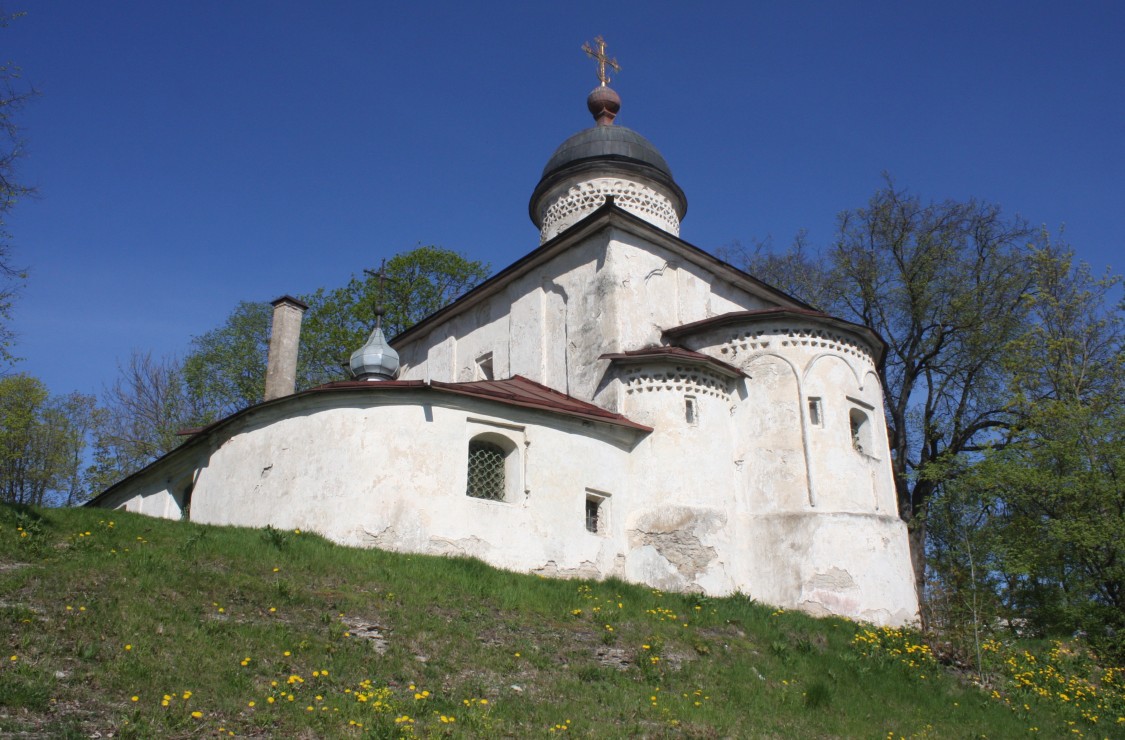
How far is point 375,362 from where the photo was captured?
18.7 m

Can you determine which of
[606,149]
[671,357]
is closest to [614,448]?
[671,357]

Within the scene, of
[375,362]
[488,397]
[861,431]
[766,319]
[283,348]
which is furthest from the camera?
[283,348]

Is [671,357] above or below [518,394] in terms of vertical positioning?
above

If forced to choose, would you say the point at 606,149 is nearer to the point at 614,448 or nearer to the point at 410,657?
the point at 614,448

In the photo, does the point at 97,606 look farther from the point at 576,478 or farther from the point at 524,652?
the point at 576,478

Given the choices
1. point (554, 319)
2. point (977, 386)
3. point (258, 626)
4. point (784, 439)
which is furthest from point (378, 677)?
point (977, 386)

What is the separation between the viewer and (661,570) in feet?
53.0

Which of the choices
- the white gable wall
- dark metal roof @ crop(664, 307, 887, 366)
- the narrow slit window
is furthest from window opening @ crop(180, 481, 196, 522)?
dark metal roof @ crop(664, 307, 887, 366)

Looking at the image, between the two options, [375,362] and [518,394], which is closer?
[518,394]

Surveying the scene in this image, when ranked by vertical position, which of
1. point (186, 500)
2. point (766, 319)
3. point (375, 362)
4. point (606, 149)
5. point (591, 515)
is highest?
point (606, 149)

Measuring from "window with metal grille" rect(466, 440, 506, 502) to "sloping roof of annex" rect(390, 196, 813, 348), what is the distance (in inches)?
217

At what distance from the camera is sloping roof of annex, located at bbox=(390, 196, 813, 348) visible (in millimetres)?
18844

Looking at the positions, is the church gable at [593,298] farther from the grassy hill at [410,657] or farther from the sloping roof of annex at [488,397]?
the grassy hill at [410,657]

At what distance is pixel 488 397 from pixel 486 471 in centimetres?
126
